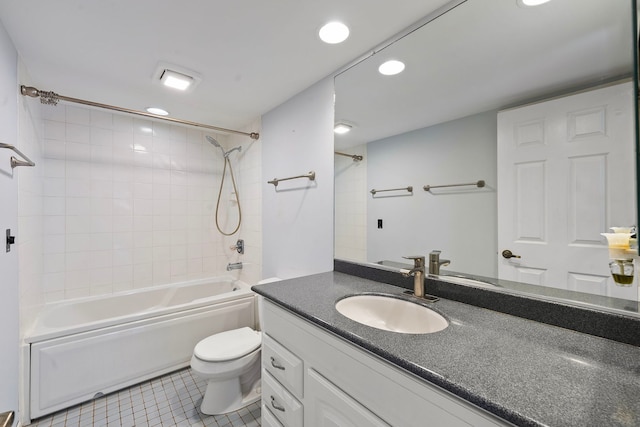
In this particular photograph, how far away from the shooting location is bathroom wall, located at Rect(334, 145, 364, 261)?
168 cm

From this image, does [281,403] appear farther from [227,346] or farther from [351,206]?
[351,206]

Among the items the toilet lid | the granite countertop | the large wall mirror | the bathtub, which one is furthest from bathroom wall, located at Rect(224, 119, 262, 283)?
the granite countertop

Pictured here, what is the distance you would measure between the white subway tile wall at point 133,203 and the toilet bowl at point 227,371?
81 cm

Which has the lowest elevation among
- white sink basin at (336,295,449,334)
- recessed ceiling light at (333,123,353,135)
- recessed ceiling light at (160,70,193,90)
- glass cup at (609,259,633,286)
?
white sink basin at (336,295,449,334)

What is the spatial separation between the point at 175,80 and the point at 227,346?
6.02 ft

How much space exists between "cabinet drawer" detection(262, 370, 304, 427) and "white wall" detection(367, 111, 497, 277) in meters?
0.80

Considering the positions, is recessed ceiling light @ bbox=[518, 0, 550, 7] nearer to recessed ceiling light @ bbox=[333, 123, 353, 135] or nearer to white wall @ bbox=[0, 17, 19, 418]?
recessed ceiling light @ bbox=[333, 123, 353, 135]

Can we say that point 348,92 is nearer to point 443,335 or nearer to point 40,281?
point 443,335

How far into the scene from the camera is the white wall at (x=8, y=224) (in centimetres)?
128

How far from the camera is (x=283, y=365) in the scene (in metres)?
1.18

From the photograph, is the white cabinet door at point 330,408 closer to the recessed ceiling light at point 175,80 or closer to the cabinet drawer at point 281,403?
the cabinet drawer at point 281,403

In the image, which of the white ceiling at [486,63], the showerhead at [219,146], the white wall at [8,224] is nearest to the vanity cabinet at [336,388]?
the white ceiling at [486,63]

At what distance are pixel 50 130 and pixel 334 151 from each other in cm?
238

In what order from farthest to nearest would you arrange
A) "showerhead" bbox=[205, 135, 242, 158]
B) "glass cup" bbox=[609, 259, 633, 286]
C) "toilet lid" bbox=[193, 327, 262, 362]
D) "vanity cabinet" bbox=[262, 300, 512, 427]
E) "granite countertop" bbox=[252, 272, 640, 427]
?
"showerhead" bbox=[205, 135, 242, 158], "toilet lid" bbox=[193, 327, 262, 362], "glass cup" bbox=[609, 259, 633, 286], "vanity cabinet" bbox=[262, 300, 512, 427], "granite countertop" bbox=[252, 272, 640, 427]
